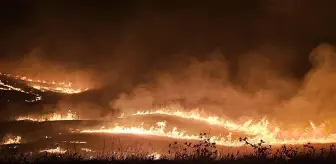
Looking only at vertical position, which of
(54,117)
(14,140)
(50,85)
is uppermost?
(50,85)

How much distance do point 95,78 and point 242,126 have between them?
17.9 metres

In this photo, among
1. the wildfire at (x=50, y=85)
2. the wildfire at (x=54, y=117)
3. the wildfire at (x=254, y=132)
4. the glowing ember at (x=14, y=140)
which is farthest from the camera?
the wildfire at (x=50, y=85)

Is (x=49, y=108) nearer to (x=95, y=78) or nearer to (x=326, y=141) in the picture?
(x=95, y=78)

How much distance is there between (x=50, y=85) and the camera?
42.2 metres

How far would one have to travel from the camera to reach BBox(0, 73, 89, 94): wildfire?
41094 mm

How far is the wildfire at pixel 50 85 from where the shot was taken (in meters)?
41.1

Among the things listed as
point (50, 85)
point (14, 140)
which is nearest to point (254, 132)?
point (14, 140)

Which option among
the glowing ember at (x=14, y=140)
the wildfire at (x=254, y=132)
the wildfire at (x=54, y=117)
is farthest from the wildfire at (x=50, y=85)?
the wildfire at (x=254, y=132)

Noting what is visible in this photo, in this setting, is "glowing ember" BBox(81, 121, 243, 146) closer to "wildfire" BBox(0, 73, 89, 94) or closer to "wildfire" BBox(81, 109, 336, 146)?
"wildfire" BBox(81, 109, 336, 146)

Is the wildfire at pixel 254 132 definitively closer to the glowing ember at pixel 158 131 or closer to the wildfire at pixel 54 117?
the glowing ember at pixel 158 131

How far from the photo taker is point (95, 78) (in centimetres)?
4506

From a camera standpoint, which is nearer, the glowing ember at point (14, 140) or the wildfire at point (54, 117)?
the glowing ember at point (14, 140)

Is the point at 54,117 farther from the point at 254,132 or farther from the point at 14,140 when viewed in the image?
the point at 254,132

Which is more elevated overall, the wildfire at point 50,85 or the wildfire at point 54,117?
the wildfire at point 50,85
